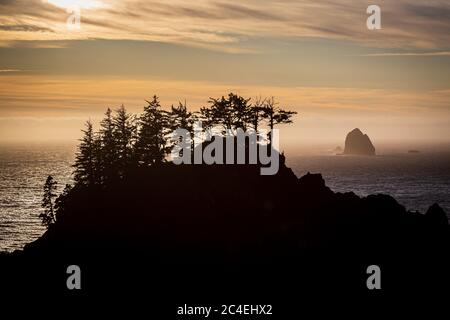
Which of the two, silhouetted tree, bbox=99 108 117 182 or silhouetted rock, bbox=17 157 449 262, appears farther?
silhouetted tree, bbox=99 108 117 182

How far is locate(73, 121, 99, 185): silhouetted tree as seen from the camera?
211 feet

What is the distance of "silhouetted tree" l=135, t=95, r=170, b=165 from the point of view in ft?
195

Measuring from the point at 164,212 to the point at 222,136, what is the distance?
12.3 metres

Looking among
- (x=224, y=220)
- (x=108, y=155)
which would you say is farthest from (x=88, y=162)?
(x=224, y=220)

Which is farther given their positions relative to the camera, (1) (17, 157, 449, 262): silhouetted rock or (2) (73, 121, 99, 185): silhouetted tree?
(2) (73, 121, 99, 185): silhouetted tree

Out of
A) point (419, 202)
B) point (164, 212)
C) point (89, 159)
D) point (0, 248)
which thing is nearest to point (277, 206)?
point (164, 212)

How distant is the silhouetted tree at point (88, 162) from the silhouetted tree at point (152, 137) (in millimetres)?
8284

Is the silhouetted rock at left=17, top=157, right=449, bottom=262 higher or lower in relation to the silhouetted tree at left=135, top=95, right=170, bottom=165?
lower

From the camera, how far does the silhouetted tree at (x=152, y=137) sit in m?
59.5

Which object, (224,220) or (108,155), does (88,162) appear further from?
(224,220)

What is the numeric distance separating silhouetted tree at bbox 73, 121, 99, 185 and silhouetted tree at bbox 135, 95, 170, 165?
8.28m

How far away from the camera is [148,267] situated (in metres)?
48.2

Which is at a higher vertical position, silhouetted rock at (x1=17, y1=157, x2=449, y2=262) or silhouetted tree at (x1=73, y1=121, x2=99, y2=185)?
silhouetted tree at (x1=73, y1=121, x2=99, y2=185)

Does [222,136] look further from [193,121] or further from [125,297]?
[125,297]
